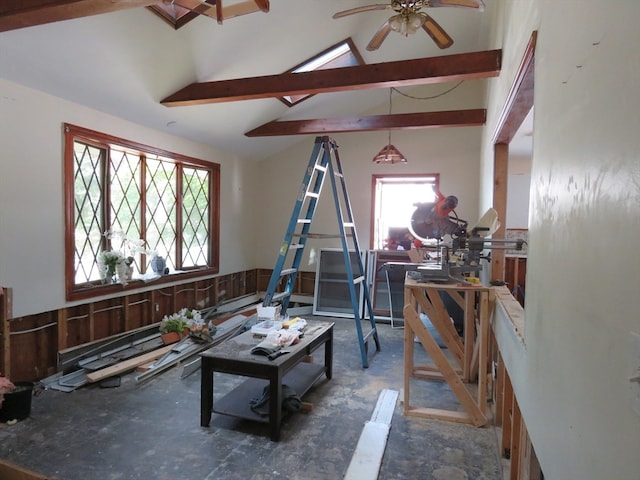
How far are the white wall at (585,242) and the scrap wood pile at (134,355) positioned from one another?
3.20 meters

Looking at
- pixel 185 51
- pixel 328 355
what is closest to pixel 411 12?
pixel 185 51

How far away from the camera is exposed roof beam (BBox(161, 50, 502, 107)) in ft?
10.6

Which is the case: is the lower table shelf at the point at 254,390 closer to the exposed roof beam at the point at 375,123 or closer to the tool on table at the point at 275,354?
the tool on table at the point at 275,354

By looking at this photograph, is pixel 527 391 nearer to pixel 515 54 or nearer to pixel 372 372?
pixel 515 54

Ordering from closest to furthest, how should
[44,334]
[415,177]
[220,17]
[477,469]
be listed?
1. [220,17]
2. [477,469]
3. [44,334]
4. [415,177]

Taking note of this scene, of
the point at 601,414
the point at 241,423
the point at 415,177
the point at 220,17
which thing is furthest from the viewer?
the point at 415,177

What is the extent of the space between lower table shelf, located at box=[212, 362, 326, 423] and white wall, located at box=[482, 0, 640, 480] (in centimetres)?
189

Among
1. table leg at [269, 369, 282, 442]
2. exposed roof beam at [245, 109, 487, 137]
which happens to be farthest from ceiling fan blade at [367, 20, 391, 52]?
table leg at [269, 369, 282, 442]

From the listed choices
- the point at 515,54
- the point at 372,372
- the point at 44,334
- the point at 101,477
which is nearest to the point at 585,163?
the point at 515,54

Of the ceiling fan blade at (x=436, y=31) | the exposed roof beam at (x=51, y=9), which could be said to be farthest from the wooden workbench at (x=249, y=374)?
the ceiling fan blade at (x=436, y=31)

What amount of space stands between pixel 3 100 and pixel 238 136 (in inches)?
113

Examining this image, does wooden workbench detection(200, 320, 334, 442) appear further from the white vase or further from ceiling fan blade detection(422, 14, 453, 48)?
ceiling fan blade detection(422, 14, 453, 48)

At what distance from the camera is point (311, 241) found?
6520mm

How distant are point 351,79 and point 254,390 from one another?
2804 mm
